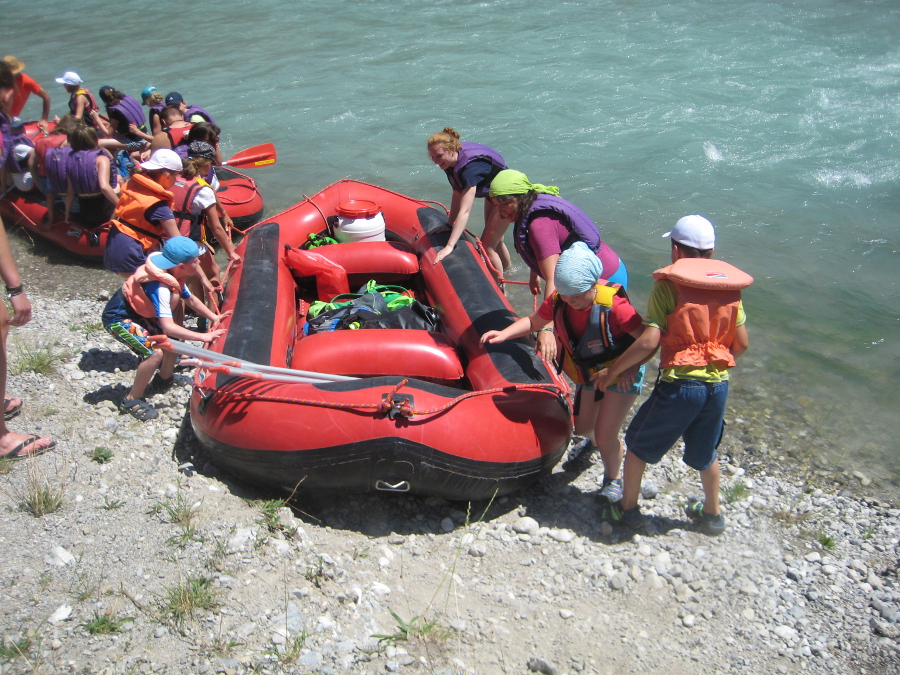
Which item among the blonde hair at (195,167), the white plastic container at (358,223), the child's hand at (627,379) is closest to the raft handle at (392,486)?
the child's hand at (627,379)

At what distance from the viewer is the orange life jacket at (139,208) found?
426 centimetres

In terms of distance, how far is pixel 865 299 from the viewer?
5.99 meters

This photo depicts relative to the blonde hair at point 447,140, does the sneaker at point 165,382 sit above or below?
below

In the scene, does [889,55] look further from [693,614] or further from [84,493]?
[84,493]

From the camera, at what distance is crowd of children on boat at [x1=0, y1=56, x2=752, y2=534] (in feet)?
9.39

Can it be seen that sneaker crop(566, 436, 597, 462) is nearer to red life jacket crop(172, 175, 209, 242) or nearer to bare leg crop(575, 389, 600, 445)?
bare leg crop(575, 389, 600, 445)

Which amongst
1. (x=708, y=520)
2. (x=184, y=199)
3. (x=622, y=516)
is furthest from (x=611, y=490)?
(x=184, y=199)

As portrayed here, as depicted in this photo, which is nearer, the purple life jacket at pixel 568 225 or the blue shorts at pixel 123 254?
the purple life jacket at pixel 568 225

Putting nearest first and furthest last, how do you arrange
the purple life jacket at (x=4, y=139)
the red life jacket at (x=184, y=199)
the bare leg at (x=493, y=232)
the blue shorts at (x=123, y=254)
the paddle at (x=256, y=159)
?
the blue shorts at (x=123, y=254), the red life jacket at (x=184, y=199), the bare leg at (x=493, y=232), the purple life jacket at (x=4, y=139), the paddle at (x=256, y=159)

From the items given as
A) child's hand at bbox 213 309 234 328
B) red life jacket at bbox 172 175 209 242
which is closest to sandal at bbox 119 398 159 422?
child's hand at bbox 213 309 234 328

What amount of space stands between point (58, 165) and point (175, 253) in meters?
2.76

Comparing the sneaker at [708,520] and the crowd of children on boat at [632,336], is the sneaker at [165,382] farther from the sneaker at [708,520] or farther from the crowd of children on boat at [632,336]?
the sneaker at [708,520]

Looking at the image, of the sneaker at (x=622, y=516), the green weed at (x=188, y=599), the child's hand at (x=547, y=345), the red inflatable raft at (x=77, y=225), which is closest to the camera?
the green weed at (x=188, y=599)

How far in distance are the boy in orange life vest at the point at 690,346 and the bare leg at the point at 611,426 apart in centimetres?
15
